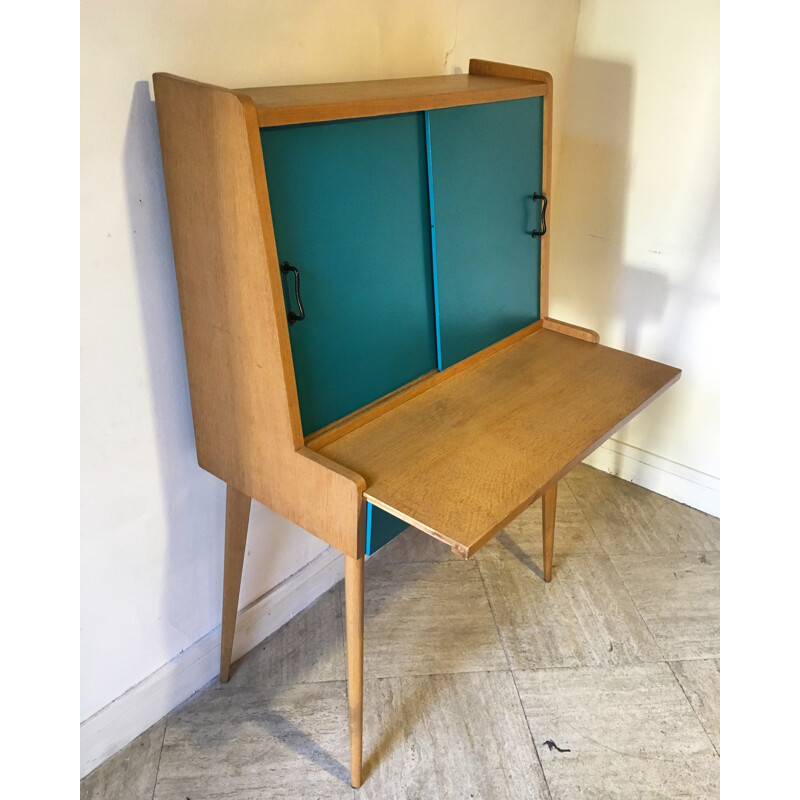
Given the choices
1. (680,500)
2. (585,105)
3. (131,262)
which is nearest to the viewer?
(131,262)

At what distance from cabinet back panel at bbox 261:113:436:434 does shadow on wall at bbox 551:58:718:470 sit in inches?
40.8

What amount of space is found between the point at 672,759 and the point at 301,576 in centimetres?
95

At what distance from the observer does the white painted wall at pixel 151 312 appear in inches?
47.9

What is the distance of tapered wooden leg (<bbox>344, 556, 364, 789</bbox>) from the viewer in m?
1.31

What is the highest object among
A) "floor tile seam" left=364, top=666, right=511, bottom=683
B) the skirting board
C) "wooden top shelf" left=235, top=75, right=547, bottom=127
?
"wooden top shelf" left=235, top=75, right=547, bottom=127

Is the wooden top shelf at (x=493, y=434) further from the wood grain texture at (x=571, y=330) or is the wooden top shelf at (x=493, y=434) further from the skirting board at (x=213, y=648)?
the skirting board at (x=213, y=648)

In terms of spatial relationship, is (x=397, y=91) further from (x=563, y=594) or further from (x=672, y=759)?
(x=672, y=759)

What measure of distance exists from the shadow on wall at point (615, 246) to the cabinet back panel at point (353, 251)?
104cm

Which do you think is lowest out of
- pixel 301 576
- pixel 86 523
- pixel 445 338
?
pixel 301 576

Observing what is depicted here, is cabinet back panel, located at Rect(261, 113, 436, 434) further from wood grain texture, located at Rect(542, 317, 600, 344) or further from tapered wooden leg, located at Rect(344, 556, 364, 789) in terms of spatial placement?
wood grain texture, located at Rect(542, 317, 600, 344)

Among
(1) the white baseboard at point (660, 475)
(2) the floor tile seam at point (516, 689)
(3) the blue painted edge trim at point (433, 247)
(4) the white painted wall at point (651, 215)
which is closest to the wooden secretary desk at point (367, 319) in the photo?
(3) the blue painted edge trim at point (433, 247)

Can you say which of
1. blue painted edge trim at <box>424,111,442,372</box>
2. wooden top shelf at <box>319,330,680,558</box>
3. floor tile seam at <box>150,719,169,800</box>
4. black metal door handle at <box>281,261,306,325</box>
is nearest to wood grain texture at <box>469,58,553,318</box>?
wooden top shelf at <box>319,330,680,558</box>
